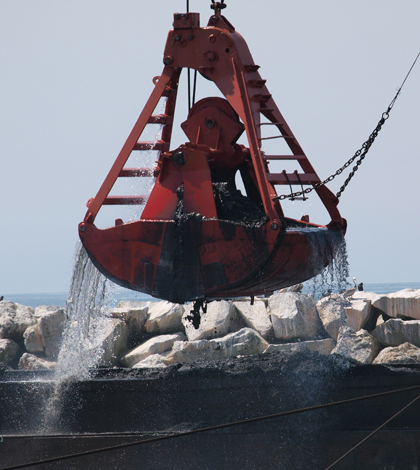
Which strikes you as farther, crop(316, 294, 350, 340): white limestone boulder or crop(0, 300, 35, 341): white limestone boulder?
crop(0, 300, 35, 341): white limestone boulder

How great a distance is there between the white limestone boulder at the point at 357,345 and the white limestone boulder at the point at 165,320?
271cm

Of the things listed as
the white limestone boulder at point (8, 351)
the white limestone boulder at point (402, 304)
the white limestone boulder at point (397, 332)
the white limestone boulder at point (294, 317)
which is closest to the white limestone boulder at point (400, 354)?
the white limestone boulder at point (397, 332)

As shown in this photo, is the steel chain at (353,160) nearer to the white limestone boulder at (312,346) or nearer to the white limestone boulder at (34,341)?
the white limestone boulder at (312,346)

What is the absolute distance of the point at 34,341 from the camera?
9.62 metres

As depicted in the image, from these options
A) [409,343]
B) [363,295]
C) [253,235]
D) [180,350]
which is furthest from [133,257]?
[363,295]

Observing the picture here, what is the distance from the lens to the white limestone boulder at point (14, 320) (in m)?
10.0

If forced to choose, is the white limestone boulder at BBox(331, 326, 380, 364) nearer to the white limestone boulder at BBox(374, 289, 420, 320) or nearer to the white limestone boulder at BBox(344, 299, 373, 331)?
the white limestone boulder at BBox(344, 299, 373, 331)

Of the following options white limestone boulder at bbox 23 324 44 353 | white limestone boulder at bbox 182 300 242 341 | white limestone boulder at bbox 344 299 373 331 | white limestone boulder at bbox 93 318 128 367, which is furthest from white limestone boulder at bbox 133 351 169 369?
white limestone boulder at bbox 344 299 373 331

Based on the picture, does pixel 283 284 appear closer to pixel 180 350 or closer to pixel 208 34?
pixel 208 34

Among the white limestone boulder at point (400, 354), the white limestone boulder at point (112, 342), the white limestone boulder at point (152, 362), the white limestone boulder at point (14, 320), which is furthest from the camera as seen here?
the white limestone boulder at point (14, 320)

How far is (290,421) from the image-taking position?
5.43 meters

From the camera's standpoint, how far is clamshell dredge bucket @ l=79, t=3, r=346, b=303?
4617mm

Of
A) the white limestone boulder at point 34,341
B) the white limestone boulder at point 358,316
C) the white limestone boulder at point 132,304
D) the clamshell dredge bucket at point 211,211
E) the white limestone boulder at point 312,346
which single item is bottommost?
the white limestone boulder at point 312,346

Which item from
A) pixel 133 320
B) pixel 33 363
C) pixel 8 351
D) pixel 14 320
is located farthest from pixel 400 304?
pixel 14 320
